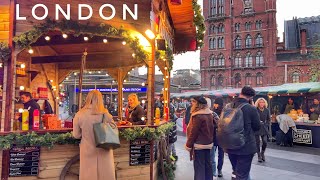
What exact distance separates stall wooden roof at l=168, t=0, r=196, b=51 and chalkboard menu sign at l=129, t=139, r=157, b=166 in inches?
122

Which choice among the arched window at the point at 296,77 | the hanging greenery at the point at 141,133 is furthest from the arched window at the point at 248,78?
the hanging greenery at the point at 141,133

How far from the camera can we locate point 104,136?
4586 mm

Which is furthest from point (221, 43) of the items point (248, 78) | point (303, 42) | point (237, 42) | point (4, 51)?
point (4, 51)

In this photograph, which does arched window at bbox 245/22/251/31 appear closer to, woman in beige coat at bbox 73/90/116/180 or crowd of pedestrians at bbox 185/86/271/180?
crowd of pedestrians at bbox 185/86/271/180

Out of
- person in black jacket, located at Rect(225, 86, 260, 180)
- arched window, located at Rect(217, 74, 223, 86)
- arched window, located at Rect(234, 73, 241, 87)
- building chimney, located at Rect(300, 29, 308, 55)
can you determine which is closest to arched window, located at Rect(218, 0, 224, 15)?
arched window, located at Rect(217, 74, 223, 86)

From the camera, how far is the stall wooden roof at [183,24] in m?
7.20

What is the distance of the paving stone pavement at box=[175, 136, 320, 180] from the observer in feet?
24.0

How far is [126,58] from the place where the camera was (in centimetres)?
1112

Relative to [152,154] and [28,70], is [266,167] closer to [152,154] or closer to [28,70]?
[152,154]

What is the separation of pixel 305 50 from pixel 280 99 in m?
34.0

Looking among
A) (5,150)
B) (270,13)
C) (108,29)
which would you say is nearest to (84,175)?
(5,150)

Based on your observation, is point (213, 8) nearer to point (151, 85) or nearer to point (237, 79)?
point (237, 79)

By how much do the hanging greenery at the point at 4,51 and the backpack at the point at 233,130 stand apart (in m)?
3.71

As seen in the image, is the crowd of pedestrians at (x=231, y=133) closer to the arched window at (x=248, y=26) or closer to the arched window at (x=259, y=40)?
the arched window at (x=259, y=40)
